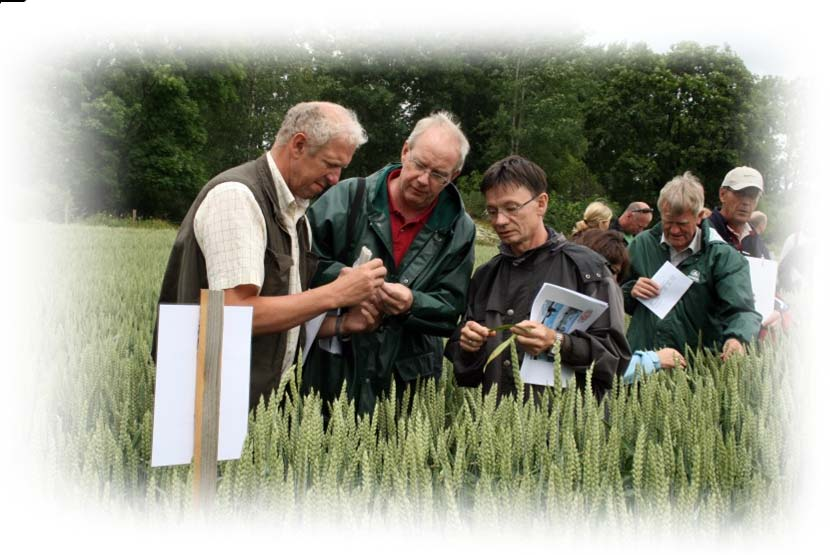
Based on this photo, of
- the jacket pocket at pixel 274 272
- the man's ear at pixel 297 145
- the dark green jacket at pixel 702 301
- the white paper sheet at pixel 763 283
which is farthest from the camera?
the white paper sheet at pixel 763 283

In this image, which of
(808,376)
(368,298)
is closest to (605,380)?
(808,376)

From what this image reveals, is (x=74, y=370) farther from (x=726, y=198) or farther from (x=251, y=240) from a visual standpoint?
(x=726, y=198)

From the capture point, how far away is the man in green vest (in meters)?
2.18

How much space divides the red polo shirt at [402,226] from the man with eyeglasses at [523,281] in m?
0.29

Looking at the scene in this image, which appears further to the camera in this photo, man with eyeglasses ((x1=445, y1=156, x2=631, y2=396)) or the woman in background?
the woman in background

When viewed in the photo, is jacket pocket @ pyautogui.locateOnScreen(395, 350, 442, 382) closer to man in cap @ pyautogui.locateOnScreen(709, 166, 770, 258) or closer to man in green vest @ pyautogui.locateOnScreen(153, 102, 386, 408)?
man in green vest @ pyautogui.locateOnScreen(153, 102, 386, 408)

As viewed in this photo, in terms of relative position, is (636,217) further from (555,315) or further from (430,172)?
(555,315)

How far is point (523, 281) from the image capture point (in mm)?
2689

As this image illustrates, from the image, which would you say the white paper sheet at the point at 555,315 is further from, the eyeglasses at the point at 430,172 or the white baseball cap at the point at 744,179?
the white baseball cap at the point at 744,179

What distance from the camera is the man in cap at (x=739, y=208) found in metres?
4.31

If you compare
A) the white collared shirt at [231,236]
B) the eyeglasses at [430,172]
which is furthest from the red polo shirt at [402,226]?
the white collared shirt at [231,236]

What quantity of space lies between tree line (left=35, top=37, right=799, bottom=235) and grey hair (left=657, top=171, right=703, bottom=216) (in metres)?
27.8

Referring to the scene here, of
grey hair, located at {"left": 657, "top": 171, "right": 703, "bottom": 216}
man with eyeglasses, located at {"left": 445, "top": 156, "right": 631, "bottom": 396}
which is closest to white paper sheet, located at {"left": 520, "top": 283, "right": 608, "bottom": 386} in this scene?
man with eyeglasses, located at {"left": 445, "top": 156, "right": 631, "bottom": 396}

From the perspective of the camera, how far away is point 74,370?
2.53 metres
